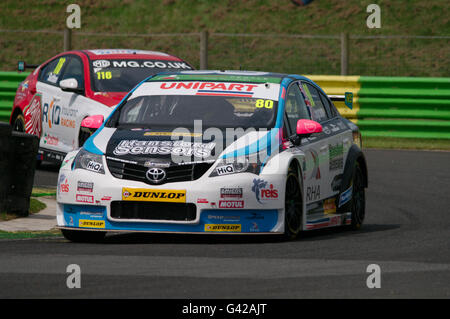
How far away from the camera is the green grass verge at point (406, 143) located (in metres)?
19.8

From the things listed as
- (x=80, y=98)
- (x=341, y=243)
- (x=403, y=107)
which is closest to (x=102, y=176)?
(x=341, y=243)

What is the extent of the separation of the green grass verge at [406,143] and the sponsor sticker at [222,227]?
11144mm

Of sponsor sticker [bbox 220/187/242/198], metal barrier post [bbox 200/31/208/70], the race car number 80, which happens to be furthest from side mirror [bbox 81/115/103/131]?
metal barrier post [bbox 200/31/208/70]

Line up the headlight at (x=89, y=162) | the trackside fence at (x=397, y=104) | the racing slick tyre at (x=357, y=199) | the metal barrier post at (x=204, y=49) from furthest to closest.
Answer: the metal barrier post at (x=204, y=49)
the trackside fence at (x=397, y=104)
the racing slick tyre at (x=357, y=199)
the headlight at (x=89, y=162)

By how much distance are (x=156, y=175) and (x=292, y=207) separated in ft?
3.97

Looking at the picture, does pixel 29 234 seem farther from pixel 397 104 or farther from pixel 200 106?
pixel 397 104

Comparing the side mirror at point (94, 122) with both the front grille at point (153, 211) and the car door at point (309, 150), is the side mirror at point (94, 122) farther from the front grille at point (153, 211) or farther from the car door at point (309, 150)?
the car door at point (309, 150)

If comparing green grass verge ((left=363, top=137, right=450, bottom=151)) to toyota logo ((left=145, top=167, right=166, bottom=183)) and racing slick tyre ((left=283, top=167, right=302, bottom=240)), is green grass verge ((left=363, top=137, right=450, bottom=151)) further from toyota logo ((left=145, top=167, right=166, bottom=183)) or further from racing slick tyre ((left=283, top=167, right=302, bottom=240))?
toyota logo ((left=145, top=167, right=166, bottom=183))

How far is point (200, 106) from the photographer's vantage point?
10.2 meters

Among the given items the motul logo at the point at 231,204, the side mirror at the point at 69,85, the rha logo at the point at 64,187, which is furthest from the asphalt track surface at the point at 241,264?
the side mirror at the point at 69,85

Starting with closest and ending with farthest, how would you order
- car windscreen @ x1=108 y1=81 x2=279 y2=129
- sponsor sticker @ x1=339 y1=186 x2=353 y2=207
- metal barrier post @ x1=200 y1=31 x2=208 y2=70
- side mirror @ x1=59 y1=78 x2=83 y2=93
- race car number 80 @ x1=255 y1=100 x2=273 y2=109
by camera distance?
car windscreen @ x1=108 y1=81 x2=279 y2=129, race car number 80 @ x1=255 y1=100 x2=273 y2=109, sponsor sticker @ x1=339 y1=186 x2=353 y2=207, side mirror @ x1=59 y1=78 x2=83 y2=93, metal barrier post @ x1=200 y1=31 x2=208 y2=70

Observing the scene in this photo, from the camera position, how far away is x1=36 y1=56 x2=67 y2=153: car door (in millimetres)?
15102

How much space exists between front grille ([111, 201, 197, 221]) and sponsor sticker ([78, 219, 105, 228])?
0.12 m

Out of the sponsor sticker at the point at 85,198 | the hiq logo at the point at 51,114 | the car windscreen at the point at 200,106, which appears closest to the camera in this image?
the sponsor sticker at the point at 85,198
